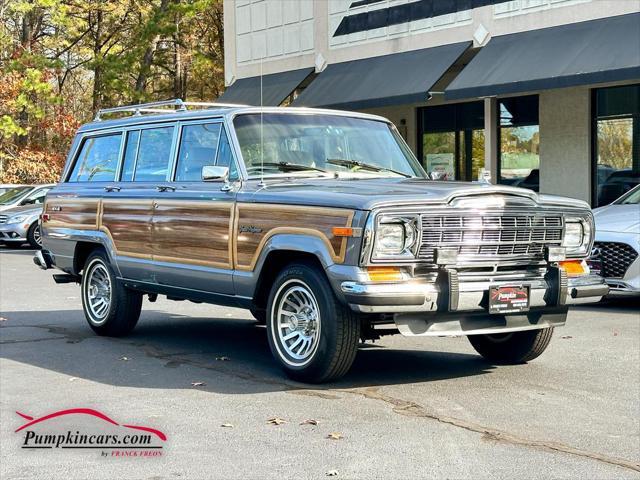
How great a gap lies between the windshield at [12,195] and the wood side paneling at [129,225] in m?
17.7

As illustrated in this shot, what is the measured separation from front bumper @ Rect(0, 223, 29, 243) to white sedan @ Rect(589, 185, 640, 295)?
17414 mm

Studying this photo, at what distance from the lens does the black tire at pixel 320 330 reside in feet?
23.5

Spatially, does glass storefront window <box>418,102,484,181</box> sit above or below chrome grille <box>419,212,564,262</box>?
above

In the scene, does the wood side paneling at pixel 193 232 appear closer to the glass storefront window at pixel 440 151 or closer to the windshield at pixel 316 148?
the windshield at pixel 316 148

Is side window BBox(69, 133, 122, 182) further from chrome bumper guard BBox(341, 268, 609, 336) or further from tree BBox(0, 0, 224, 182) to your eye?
tree BBox(0, 0, 224, 182)

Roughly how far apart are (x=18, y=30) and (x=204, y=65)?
11.1 m

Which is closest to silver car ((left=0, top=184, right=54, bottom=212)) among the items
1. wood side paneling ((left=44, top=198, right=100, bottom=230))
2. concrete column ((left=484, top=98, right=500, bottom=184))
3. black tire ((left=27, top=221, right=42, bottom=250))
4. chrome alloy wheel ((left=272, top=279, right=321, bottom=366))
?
black tire ((left=27, top=221, right=42, bottom=250))

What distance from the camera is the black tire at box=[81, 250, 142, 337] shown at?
9844 mm

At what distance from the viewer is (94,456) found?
18.8 ft

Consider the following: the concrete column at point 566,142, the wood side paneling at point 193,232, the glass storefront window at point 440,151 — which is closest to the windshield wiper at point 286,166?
the wood side paneling at point 193,232

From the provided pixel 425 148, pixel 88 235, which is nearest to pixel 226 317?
pixel 88 235

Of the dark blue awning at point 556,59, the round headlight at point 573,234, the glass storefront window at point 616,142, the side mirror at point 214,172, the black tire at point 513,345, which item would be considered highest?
the dark blue awning at point 556,59

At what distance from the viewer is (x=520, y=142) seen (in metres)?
23.6

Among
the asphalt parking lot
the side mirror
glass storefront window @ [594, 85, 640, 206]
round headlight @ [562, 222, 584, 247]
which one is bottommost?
the asphalt parking lot
